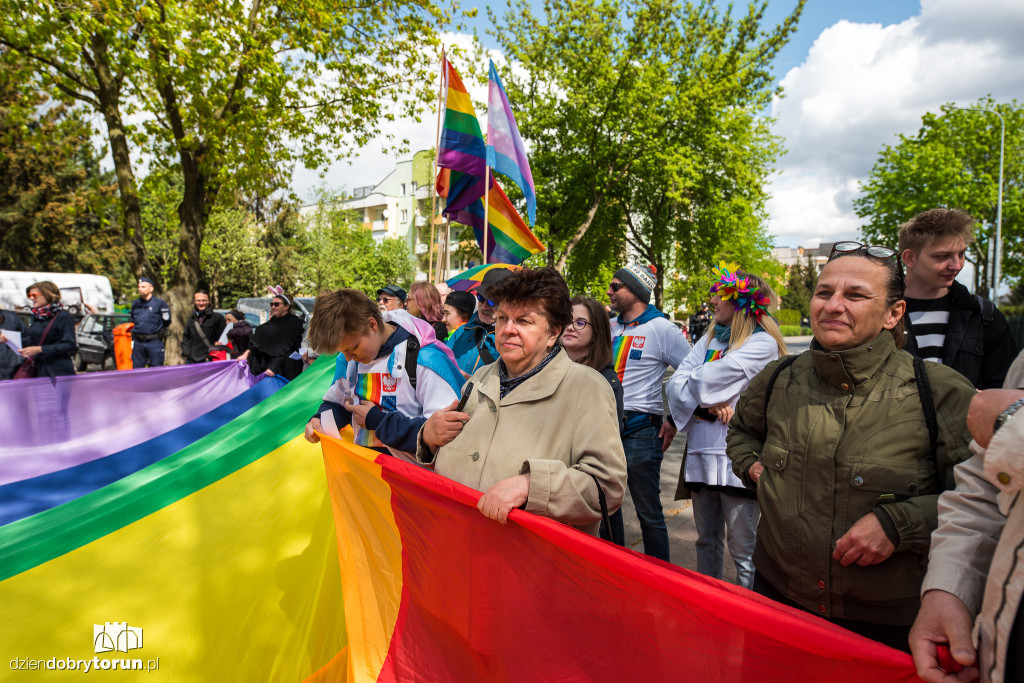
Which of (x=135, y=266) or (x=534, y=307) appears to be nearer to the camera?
(x=534, y=307)

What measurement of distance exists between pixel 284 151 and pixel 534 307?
45.2 feet

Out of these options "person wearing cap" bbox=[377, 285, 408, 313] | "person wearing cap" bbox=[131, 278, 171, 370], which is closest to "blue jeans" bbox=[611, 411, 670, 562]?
"person wearing cap" bbox=[377, 285, 408, 313]

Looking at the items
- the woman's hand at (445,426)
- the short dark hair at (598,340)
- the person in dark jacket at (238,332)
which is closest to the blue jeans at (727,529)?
the short dark hair at (598,340)

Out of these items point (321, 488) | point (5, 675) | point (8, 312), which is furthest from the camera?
point (8, 312)

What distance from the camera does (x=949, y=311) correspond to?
3141 millimetres

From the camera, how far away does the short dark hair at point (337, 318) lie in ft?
10.2

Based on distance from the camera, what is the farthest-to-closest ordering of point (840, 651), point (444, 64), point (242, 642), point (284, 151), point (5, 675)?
point (284, 151) < point (444, 64) < point (242, 642) < point (5, 675) < point (840, 651)

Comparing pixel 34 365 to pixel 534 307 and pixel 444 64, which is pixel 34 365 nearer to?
pixel 444 64

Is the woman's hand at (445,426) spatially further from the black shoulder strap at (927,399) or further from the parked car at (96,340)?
the parked car at (96,340)

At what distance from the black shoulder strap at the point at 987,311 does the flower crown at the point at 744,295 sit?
971mm

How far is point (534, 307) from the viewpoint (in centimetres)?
226

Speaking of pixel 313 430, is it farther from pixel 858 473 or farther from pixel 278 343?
pixel 278 343

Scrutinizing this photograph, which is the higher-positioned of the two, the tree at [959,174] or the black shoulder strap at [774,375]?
the tree at [959,174]

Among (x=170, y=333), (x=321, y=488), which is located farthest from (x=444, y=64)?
(x=170, y=333)
